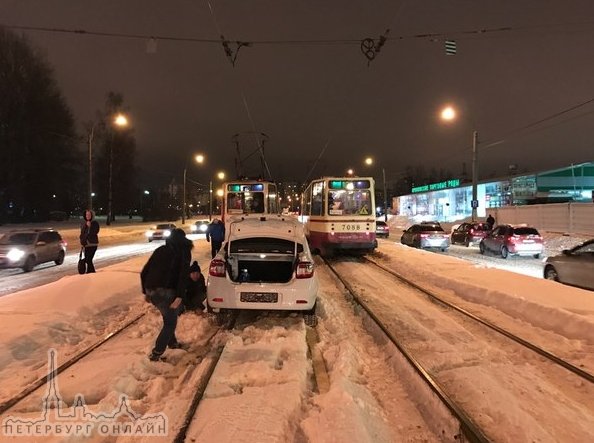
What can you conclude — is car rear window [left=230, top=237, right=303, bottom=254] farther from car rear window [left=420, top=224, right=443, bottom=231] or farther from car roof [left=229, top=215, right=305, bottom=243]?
car rear window [left=420, top=224, right=443, bottom=231]

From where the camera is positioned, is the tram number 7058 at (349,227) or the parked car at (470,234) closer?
the tram number 7058 at (349,227)

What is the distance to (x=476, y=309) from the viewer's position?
9.68 m

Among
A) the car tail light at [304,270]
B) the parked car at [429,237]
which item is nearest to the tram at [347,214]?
the parked car at [429,237]

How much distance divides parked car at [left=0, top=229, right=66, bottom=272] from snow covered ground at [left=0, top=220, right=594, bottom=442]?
8.57 metres

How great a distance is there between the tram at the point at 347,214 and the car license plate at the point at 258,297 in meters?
11.6

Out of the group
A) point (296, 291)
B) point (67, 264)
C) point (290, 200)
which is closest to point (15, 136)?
point (67, 264)

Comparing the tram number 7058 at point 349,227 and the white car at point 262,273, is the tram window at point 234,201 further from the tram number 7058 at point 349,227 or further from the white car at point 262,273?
the white car at point 262,273

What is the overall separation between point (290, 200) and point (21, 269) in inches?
5126

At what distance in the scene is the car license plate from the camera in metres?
7.71

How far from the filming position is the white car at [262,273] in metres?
7.75

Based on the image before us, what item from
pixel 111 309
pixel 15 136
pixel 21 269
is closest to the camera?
pixel 111 309

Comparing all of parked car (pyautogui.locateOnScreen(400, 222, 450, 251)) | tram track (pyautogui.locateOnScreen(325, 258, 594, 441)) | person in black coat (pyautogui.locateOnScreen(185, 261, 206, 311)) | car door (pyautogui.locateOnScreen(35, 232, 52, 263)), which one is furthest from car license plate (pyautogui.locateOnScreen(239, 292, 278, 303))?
parked car (pyautogui.locateOnScreen(400, 222, 450, 251))

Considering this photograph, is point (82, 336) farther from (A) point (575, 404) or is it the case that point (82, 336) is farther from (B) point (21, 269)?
(B) point (21, 269)

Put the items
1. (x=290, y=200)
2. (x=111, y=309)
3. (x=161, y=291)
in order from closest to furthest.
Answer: (x=161, y=291) → (x=111, y=309) → (x=290, y=200)
